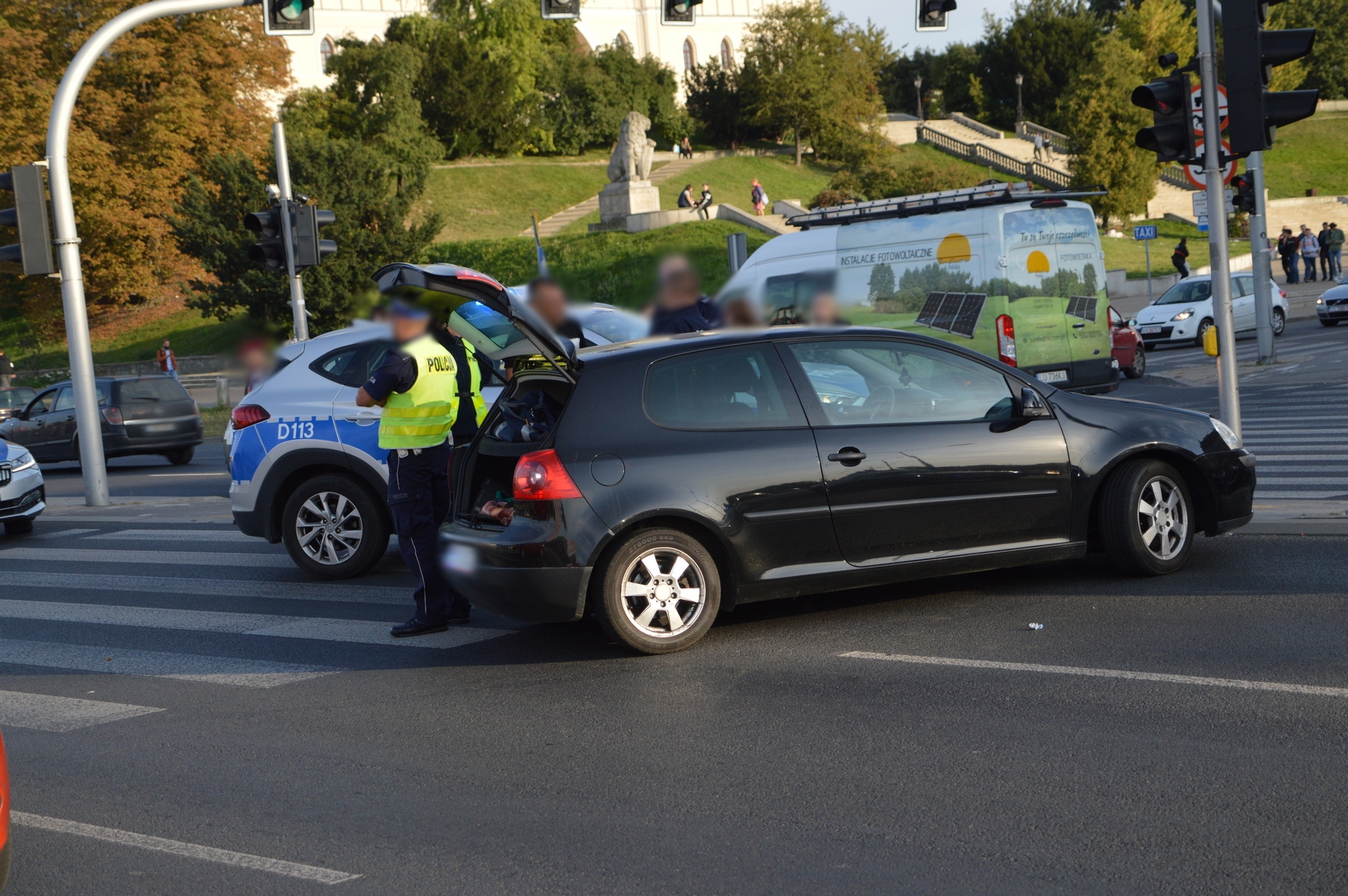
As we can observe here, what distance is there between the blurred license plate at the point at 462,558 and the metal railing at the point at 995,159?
63.0 meters

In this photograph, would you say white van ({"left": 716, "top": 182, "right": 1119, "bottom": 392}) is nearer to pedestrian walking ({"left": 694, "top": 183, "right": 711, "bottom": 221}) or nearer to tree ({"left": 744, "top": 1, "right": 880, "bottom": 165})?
pedestrian walking ({"left": 694, "top": 183, "right": 711, "bottom": 221})

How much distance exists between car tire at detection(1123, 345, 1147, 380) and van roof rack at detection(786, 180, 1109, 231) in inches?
223

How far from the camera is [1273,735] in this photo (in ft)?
15.6

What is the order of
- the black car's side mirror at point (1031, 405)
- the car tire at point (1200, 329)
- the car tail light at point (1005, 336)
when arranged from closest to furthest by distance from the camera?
the black car's side mirror at point (1031, 405), the car tail light at point (1005, 336), the car tire at point (1200, 329)

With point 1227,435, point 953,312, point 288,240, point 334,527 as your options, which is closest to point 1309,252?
point 953,312

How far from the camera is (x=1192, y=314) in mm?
28875

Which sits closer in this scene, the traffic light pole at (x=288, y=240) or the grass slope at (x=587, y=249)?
the traffic light pole at (x=288, y=240)

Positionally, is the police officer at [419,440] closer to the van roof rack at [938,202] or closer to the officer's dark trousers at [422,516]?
the officer's dark trousers at [422,516]

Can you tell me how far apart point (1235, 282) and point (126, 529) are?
24051mm

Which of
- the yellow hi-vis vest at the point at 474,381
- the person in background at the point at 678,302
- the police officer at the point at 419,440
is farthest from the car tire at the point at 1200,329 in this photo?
the police officer at the point at 419,440

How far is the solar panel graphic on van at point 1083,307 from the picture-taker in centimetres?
1658

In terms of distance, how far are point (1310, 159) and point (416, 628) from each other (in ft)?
243

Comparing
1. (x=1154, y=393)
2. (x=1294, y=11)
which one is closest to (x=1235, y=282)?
(x=1154, y=393)

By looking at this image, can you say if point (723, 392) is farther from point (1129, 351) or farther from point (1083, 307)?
point (1129, 351)
